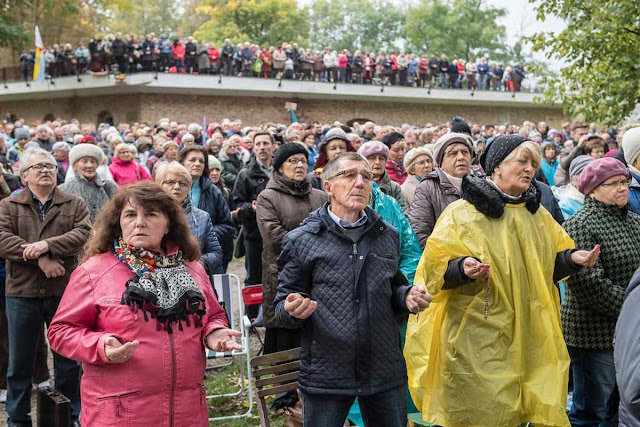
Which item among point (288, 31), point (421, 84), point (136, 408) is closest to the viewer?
point (136, 408)

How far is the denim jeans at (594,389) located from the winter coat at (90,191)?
3970 mm

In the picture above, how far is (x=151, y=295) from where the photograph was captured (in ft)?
9.73

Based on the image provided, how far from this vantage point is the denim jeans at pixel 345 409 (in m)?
3.32

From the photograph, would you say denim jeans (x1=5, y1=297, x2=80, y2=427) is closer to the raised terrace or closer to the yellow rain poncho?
the yellow rain poncho

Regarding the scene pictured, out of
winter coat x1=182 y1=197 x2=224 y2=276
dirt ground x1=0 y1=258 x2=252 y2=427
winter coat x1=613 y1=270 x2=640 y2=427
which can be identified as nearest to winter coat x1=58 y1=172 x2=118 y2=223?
winter coat x1=182 y1=197 x2=224 y2=276

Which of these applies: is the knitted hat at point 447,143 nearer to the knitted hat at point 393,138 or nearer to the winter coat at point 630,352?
the knitted hat at point 393,138

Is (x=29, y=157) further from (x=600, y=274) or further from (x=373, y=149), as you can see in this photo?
(x=600, y=274)

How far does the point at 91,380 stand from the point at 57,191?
7.79 feet

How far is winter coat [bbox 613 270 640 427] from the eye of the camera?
1.69m

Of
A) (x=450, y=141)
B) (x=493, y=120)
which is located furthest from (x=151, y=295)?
(x=493, y=120)

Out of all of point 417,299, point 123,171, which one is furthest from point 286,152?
point 123,171

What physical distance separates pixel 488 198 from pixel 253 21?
142 ft

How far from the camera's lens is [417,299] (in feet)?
10.7

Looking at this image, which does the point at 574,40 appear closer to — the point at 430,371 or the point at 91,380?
the point at 430,371
